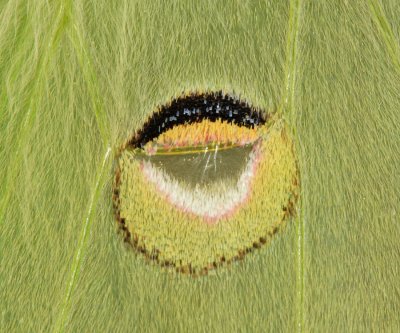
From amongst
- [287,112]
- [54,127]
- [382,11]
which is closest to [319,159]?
[287,112]

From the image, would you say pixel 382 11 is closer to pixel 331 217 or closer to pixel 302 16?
pixel 302 16

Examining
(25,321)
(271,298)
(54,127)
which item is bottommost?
(25,321)

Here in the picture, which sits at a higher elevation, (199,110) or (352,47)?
(352,47)
